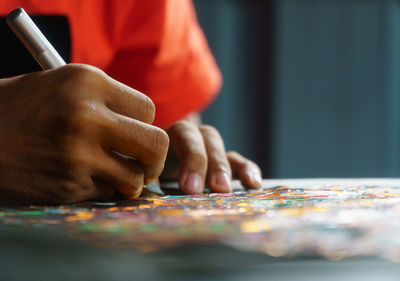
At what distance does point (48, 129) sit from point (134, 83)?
1.92ft

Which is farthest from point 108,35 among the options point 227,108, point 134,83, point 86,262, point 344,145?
point 344,145

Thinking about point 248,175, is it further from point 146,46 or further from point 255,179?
point 146,46

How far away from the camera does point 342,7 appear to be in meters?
1.99

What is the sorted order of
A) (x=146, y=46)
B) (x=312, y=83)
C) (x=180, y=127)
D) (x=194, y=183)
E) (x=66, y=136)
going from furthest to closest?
1. (x=312, y=83)
2. (x=146, y=46)
3. (x=180, y=127)
4. (x=194, y=183)
5. (x=66, y=136)

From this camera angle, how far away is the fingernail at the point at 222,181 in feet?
1.27

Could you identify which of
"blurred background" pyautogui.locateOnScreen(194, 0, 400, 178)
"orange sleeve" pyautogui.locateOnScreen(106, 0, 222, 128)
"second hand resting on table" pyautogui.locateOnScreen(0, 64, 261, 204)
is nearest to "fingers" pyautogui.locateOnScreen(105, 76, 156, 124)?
"second hand resting on table" pyautogui.locateOnScreen(0, 64, 261, 204)

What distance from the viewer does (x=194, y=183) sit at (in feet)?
1.24

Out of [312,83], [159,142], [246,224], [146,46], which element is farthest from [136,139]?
[312,83]

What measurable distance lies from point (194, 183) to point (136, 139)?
0.11m

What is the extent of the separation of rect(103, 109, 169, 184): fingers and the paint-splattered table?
0.17 ft

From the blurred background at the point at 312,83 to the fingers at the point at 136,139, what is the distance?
1.72 metres

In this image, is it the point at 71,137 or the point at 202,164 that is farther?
the point at 202,164

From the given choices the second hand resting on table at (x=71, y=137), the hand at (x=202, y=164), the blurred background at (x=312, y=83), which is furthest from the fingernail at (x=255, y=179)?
the blurred background at (x=312, y=83)

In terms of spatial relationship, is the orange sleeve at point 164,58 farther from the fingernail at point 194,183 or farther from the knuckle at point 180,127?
the fingernail at point 194,183
